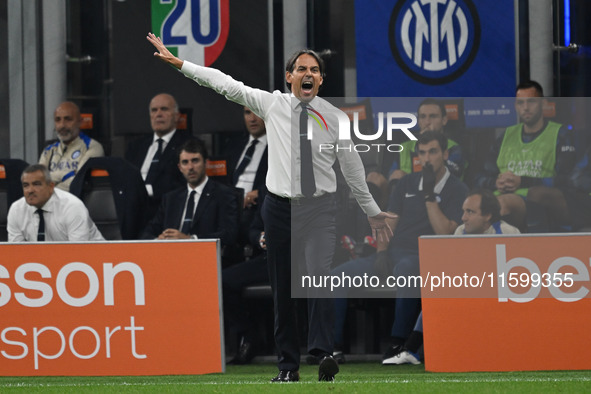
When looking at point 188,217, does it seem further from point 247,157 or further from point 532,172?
point 532,172

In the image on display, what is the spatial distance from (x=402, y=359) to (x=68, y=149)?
3729mm

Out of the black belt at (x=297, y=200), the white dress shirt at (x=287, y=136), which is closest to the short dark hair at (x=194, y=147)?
the white dress shirt at (x=287, y=136)

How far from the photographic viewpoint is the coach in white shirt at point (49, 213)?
948 cm

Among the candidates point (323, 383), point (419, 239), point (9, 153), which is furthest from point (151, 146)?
point (323, 383)

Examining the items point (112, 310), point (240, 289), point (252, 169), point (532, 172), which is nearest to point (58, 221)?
point (240, 289)

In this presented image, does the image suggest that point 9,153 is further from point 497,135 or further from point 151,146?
point 497,135

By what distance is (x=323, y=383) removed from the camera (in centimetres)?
671

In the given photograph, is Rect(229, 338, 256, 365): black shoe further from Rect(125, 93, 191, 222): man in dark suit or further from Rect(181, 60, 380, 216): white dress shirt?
Rect(181, 60, 380, 216): white dress shirt

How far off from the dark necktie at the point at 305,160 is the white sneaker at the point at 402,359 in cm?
211

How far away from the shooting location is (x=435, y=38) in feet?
35.0

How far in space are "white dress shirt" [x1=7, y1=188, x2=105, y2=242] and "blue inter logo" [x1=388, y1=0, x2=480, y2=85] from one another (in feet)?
10.3

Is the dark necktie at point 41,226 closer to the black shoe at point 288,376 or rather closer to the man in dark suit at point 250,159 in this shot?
the man in dark suit at point 250,159

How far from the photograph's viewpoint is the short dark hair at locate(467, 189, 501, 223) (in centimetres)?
766

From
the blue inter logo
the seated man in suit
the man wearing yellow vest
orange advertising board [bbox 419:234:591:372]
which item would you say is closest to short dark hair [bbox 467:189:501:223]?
the man wearing yellow vest
